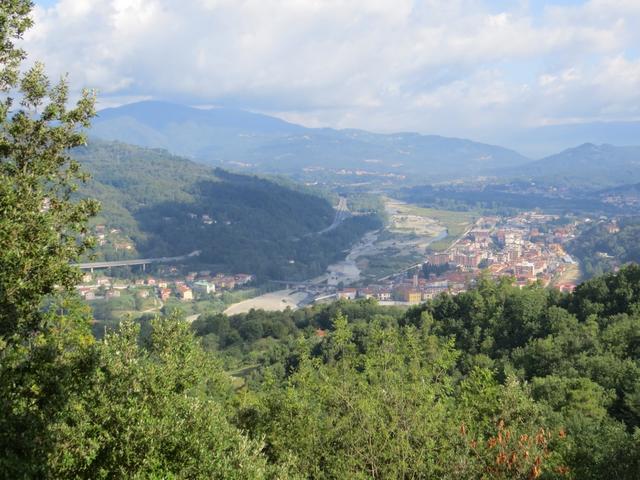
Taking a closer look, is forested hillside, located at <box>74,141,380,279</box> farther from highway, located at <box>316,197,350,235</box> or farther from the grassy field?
the grassy field

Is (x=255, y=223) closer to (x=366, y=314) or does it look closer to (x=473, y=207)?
(x=473, y=207)

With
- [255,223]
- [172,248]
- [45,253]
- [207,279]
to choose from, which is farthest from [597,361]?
[255,223]

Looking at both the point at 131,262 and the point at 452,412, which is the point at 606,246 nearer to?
the point at 131,262

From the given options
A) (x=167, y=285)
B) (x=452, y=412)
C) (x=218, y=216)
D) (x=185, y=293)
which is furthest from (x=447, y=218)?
(x=452, y=412)

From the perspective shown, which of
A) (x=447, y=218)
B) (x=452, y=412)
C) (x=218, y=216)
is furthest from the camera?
(x=447, y=218)

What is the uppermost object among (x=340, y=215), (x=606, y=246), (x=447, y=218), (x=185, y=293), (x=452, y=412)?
(x=452, y=412)

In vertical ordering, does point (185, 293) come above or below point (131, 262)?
below

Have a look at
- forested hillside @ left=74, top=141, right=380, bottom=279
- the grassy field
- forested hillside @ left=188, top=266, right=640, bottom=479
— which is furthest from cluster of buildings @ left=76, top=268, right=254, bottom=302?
forested hillside @ left=188, top=266, right=640, bottom=479
